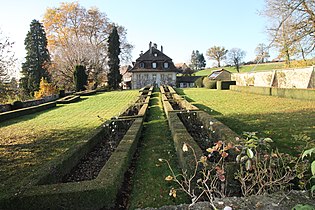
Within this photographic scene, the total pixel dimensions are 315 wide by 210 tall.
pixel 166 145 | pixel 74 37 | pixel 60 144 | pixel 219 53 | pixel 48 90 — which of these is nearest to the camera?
pixel 166 145

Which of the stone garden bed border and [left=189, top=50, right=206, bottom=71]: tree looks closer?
the stone garden bed border

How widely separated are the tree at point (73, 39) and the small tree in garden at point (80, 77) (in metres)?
3.37

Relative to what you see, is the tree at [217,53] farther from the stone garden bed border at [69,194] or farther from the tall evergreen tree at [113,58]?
the stone garden bed border at [69,194]

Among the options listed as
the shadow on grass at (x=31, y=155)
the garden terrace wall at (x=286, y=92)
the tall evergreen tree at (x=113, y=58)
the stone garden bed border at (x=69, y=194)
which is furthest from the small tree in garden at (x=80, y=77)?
the stone garden bed border at (x=69, y=194)

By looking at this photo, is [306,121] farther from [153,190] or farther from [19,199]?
[19,199]

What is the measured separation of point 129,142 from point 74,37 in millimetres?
29768

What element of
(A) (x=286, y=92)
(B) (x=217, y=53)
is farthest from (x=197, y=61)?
(A) (x=286, y=92)

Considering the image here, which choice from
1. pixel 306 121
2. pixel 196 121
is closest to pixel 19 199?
pixel 196 121

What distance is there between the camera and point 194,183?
320 centimetres

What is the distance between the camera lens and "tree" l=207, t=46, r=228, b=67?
6600 cm

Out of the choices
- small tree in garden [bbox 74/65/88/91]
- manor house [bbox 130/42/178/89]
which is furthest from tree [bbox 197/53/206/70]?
small tree in garden [bbox 74/65/88/91]

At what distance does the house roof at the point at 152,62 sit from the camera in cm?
3872

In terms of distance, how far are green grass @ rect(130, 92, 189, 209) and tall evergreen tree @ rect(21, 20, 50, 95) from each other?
30.9m

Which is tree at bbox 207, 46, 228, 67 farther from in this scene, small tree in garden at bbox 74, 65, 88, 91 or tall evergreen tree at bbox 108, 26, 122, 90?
small tree in garden at bbox 74, 65, 88, 91
